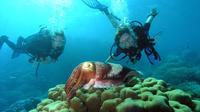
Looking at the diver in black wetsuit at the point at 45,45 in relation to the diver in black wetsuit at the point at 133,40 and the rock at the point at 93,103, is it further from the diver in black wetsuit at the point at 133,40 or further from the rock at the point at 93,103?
the rock at the point at 93,103

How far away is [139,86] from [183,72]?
11273 mm

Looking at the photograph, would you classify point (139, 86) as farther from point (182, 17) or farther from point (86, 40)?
point (182, 17)

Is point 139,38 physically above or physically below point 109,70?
above

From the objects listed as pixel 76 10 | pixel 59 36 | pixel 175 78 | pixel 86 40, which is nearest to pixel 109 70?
pixel 59 36

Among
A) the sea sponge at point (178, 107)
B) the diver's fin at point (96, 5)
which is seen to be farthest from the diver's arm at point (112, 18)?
the sea sponge at point (178, 107)

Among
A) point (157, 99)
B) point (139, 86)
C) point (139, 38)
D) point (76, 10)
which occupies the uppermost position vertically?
point (76, 10)

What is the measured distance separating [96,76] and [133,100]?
25.5 inches

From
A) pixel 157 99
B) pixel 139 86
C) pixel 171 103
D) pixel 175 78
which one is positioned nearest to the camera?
pixel 157 99

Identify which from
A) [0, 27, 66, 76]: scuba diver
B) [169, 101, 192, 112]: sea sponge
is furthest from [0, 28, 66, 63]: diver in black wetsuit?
[169, 101, 192, 112]: sea sponge

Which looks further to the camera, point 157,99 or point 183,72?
point 183,72

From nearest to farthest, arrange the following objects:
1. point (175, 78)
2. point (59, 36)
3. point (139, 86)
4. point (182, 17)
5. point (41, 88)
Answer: point (139, 86)
point (59, 36)
point (175, 78)
point (41, 88)
point (182, 17)

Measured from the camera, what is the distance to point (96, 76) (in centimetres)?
365

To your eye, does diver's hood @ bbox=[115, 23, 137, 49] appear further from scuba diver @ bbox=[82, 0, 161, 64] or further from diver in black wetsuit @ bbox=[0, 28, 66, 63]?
diver in black wetsuit @ bbox=[0, 28, 66, 63]

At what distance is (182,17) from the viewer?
69688 mm
